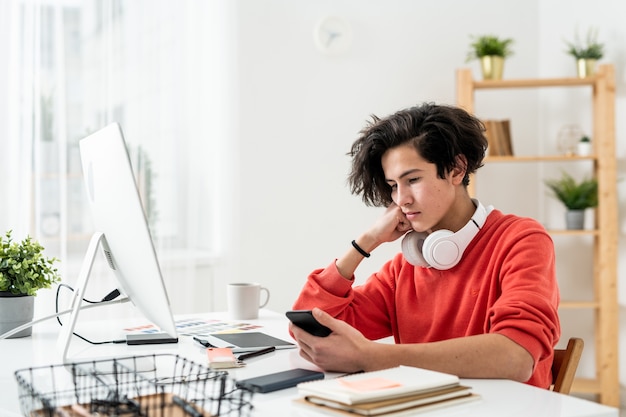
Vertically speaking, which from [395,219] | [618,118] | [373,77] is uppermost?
[373,77]

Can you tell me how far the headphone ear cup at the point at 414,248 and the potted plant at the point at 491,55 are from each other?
2.28 m

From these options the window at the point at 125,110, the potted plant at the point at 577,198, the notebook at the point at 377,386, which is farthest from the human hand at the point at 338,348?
the potted plant at the point at 577,198

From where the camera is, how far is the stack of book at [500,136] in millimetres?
3887

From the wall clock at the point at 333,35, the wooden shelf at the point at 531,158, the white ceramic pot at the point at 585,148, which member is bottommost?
the wooden shelf at the point at 531,158

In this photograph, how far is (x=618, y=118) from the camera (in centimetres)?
372

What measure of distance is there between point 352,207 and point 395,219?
2127 millimetres

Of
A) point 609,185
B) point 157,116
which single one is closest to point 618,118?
point 609,185

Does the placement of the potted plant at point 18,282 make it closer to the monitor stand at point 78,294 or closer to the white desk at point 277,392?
the white desk at point 277,392

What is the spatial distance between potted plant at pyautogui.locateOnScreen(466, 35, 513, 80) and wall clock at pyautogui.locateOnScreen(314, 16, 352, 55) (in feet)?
2.20

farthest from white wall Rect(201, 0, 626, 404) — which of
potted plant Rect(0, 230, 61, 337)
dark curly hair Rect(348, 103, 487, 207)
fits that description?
dark curly hair Rect(348, 103, 487, 207)

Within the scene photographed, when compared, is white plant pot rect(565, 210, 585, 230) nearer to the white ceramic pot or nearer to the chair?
the white ceramic pot

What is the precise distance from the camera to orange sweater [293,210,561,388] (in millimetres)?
1422

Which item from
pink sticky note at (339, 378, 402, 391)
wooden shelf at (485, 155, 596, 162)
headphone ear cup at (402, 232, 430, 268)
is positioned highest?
wooden shelf at (485, 155, 596, 162)

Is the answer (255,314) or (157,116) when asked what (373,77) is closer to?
(157,116)
